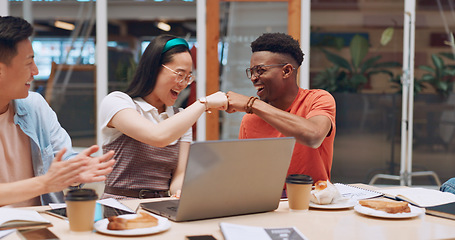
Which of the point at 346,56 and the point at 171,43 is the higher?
the point at 346,56

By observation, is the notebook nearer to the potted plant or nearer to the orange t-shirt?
the orange t-shirt

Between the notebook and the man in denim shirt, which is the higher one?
the man in denim shirt

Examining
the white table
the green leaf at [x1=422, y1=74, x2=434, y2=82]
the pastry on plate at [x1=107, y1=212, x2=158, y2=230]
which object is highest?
the green leaf at [x1=422, y1=74, x2=434, y2=82]

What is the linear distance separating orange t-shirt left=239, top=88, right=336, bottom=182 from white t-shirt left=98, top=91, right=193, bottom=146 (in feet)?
1.20

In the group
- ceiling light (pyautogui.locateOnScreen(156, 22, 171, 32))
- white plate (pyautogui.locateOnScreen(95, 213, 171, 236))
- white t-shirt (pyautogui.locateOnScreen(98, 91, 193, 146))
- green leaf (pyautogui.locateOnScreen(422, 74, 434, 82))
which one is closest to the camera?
white plate (pyautogui.locateOnScreen(95, 213, 171, 236))

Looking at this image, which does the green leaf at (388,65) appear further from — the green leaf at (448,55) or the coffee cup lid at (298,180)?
the coffee cup lid at (298,180)

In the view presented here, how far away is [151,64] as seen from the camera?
2025 millimetres

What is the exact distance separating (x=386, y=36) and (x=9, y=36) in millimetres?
3830

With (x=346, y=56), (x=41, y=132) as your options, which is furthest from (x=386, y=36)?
(x=41, y=132)

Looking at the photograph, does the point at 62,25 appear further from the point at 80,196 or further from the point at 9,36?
→ the point at 80,196

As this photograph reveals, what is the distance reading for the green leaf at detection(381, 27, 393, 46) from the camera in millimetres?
4551

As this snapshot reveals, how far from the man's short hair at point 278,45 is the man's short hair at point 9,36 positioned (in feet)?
3.29

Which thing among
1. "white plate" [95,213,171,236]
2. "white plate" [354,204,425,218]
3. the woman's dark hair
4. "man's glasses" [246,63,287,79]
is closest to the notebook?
"white plate" [354,204,425,218]

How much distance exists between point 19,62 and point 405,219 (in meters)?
1.37
